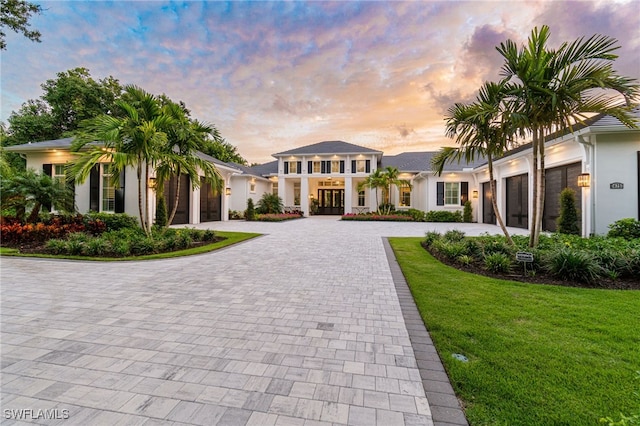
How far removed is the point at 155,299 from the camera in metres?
3.96

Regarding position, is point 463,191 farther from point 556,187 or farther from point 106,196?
point 106,196

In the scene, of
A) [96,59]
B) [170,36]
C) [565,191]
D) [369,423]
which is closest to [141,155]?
[170,36]

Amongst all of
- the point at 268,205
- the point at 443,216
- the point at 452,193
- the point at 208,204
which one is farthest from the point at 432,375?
the point at 268,205

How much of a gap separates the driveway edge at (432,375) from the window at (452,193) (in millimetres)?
18162

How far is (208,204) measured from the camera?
59.3ft

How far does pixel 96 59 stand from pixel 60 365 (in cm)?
1770

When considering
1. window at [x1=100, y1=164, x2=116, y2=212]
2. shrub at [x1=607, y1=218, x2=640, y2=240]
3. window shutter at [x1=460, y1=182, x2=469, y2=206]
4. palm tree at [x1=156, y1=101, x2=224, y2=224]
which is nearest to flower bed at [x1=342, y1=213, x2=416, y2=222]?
window shutter at [x1=460, y1=182, x2=469, y2=206]

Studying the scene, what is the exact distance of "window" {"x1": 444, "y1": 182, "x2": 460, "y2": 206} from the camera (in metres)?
19.9

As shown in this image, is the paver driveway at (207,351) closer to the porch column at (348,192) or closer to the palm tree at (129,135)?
the palm tree at (129,135)

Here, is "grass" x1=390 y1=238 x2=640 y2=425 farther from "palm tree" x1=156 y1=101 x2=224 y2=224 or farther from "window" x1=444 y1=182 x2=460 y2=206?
"window" x1=444 y1=182 x2=460 y2=206

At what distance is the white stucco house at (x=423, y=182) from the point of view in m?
8.62

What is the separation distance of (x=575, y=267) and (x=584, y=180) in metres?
6.05

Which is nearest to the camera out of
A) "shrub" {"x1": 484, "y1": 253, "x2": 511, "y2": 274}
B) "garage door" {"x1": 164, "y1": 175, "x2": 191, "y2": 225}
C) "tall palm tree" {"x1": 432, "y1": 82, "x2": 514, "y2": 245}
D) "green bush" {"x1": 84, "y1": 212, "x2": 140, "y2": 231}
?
"shrub" {"x1": 484, "y1": 253, "x2": 511, "y2": 274}

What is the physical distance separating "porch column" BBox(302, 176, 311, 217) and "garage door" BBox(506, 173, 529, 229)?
15402 mm
